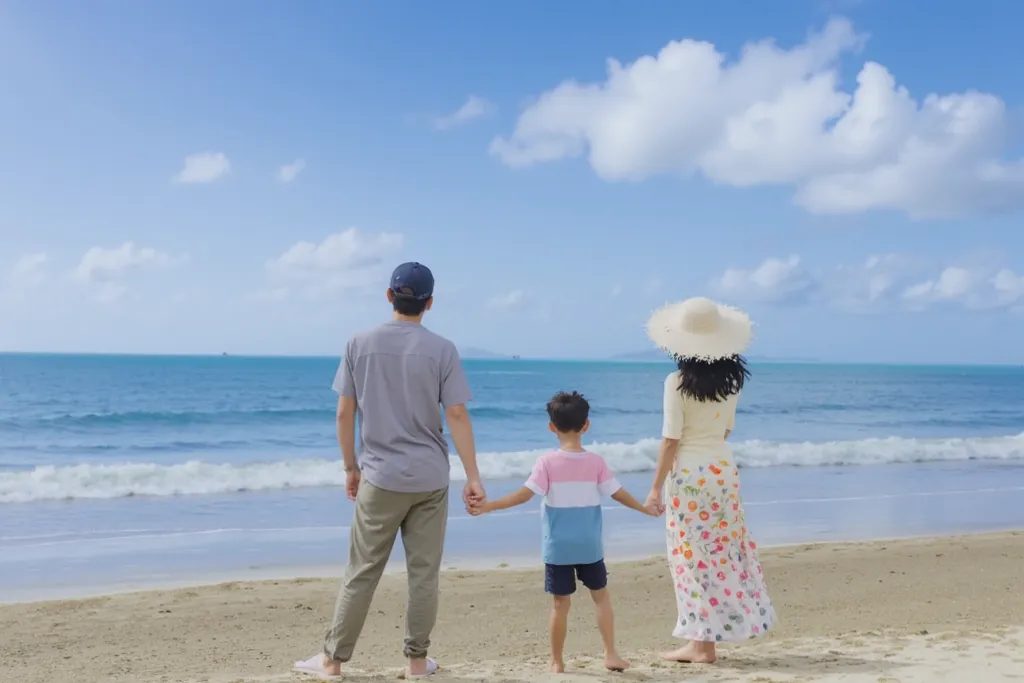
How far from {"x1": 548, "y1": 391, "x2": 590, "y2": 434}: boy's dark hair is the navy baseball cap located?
31.7 inches

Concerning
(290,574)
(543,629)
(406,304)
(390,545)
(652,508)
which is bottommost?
(290,574)

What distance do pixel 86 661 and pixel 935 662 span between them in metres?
5.06

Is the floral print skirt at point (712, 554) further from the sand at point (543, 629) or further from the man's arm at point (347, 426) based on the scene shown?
the man's arm at point (347, 426)

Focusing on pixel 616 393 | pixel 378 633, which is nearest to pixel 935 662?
pixel 378 633

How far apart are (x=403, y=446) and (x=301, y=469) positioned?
12660mm

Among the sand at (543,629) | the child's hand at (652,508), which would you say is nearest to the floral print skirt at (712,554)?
the child's hand at (652,508)

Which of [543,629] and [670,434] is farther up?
[670,434]

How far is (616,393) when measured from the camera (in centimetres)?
5391

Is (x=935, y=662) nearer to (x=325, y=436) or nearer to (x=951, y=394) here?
(x=325, y=436)

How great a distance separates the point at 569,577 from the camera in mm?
4293

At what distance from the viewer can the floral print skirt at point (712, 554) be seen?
450 cm

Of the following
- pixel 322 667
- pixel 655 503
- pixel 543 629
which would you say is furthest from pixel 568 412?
pixel 543 629

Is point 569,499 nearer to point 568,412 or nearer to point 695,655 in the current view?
point 568,412

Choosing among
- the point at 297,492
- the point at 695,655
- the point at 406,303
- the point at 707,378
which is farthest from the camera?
the point at 297,492
